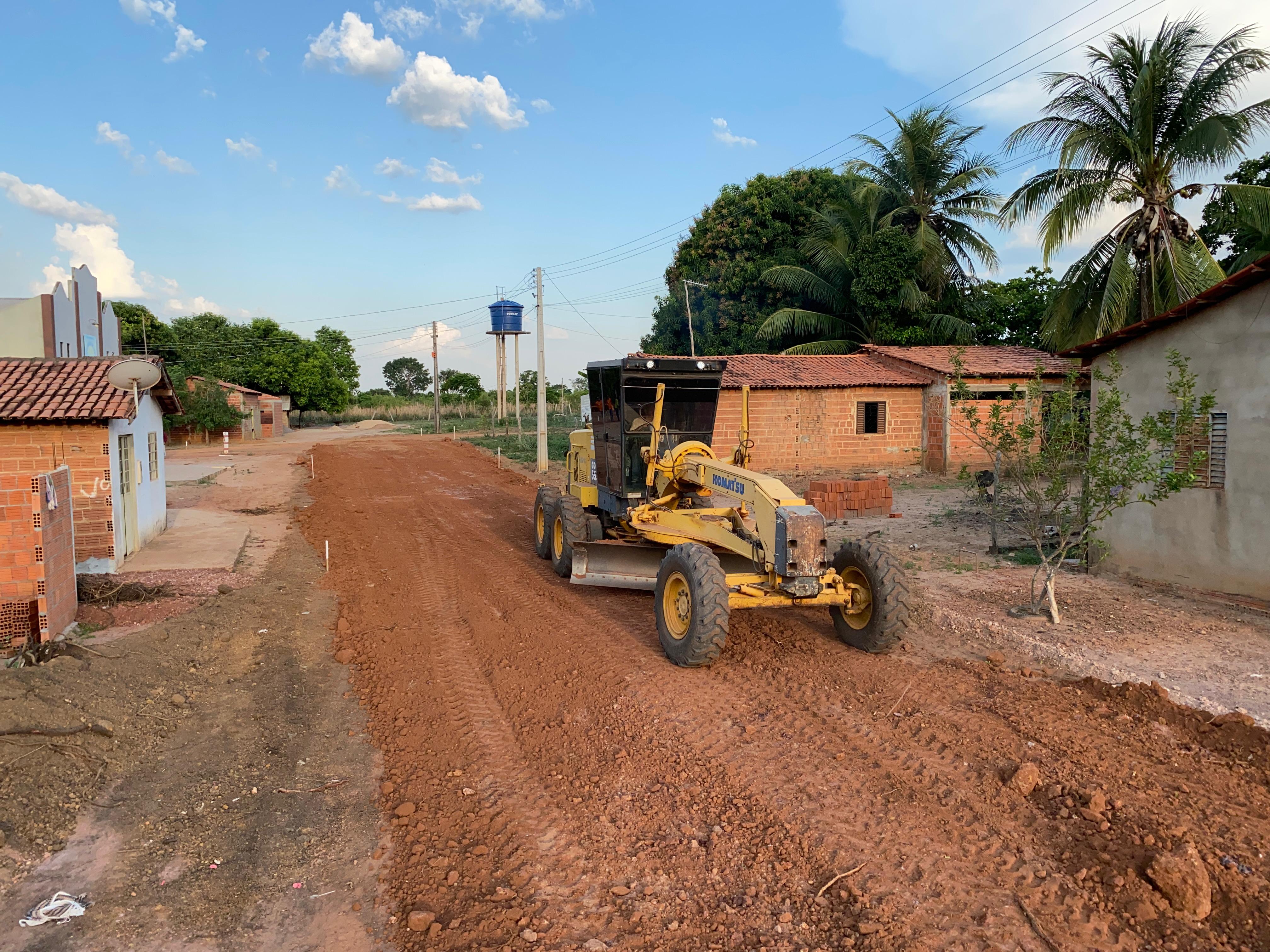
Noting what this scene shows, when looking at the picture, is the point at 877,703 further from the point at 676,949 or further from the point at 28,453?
→ the point at 28,453

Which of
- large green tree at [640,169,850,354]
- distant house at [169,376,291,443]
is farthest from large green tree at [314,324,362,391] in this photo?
large green tree at [640,169,850,354]

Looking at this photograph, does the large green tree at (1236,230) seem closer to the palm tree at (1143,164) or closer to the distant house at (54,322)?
the palm tree at (1143,164)

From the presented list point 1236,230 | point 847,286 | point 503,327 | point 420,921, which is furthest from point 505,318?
point 420,921

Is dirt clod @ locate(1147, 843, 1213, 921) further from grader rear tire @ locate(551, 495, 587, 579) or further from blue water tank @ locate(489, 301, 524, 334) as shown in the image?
blue water tank @ locate(489, 301, 524, 334)

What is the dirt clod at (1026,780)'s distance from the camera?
494 cm

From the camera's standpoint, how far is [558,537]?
11367 millimetres

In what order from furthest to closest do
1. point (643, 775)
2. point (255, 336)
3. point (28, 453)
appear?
1. point (255, 336)
2. point (28, 453)
3. point (643, 775)

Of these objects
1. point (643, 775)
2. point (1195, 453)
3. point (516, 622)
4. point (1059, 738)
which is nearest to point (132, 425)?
point (516, 622)

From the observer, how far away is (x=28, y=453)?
37.3 ft

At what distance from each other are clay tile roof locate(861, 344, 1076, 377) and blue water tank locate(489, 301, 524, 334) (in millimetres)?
25811

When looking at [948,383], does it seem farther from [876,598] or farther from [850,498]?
[876,598]

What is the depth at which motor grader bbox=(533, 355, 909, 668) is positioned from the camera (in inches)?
280

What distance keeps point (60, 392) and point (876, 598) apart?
11246 millimetres

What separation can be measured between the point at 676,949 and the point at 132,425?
12702mm
